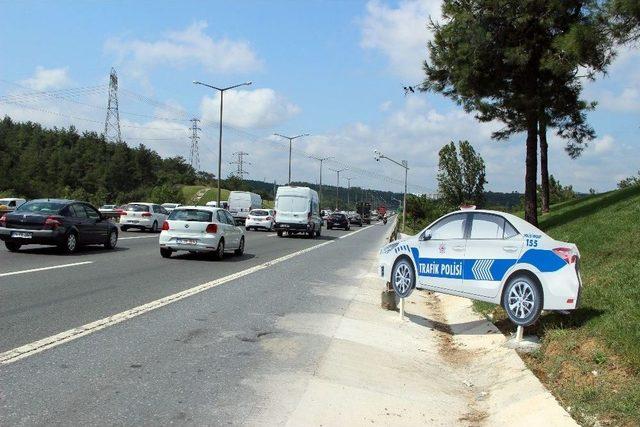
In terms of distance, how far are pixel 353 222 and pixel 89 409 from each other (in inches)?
2801

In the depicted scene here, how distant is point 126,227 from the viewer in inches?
1339

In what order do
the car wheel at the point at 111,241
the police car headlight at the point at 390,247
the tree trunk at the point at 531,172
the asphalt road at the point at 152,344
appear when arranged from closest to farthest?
the asphalt road at the point at 152,344, the police car headlight at the point at 390,247, the car wheel at the point at 111,241, the tree trunk at the point at 531,172

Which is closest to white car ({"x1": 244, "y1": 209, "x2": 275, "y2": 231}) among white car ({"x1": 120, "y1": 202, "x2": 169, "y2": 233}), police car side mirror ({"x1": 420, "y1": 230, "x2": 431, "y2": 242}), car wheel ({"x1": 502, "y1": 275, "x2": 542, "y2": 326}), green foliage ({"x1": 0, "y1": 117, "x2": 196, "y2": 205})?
white car ({"x1": 120, "y1": 202, "x2": 169, "y2": 233})

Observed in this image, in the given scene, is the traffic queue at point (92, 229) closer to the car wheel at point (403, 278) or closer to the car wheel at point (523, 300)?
the car wheel at point (403, 278)

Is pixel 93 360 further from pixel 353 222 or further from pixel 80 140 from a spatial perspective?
pixel 80 140

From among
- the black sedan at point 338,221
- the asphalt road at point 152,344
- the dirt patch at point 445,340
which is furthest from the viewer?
the black sedan at point 338,221

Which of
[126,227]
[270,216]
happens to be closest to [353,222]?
[270,216]

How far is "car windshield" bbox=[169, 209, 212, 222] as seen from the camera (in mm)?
18031

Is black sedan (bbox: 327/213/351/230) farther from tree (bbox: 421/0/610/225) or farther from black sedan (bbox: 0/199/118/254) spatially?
black sedan (bbox: 0/199/118/254)

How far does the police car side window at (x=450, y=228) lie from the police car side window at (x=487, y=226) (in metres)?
0.20

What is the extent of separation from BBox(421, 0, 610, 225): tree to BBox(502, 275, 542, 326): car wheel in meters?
12.0

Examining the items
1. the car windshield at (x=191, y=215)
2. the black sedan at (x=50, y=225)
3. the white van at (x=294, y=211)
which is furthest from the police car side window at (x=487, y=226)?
the white van at (x=294, y=211)

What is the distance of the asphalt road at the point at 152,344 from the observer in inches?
201

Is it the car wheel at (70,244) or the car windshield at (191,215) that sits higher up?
the car windshield at (191,215)
